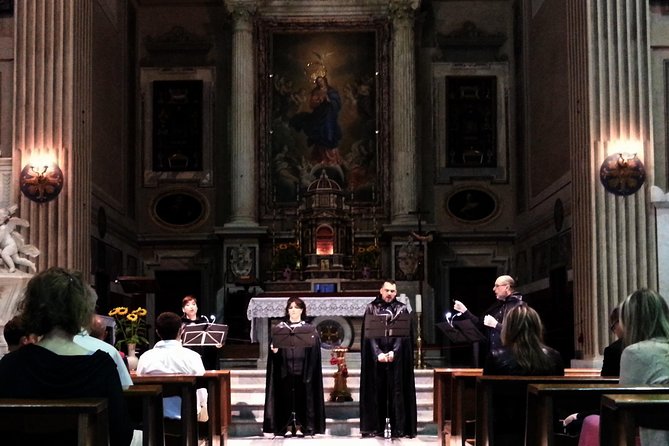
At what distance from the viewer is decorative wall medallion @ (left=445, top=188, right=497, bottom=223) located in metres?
20.7

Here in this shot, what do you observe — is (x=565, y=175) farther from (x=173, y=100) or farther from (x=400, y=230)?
(x=173, y=100)

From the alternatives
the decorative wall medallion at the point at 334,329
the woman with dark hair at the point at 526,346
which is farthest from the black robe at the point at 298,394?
the woman with dark hair at the point at 526,346

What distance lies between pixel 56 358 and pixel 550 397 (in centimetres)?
254

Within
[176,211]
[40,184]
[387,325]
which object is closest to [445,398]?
[387,325]

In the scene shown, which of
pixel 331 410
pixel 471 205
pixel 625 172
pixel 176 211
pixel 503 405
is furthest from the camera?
pixel 176 211

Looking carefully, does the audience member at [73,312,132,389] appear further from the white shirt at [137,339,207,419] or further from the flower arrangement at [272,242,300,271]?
the flower arrangement at [272,242,300,271]

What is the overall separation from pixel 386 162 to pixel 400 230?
153 centimetres

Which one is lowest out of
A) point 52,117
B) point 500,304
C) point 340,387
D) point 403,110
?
point 340,387

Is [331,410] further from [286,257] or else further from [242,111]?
[242,111]

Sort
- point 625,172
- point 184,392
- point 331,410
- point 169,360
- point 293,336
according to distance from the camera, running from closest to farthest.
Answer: point 184,392 < point 169,360 < point 293,336 < point 331,410 < point 625,172

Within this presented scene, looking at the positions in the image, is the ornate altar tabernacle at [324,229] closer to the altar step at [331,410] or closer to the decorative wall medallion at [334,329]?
the decorative wall medallion at [334,329]

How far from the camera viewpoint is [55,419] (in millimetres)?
4406

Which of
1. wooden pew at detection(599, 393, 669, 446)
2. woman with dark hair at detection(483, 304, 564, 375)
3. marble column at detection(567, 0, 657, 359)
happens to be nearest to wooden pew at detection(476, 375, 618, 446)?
woman with dark hair at detection(483, 304, 564, 375)

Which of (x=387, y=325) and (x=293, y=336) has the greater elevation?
(x=387, y=325)
